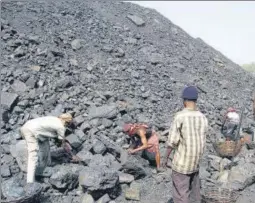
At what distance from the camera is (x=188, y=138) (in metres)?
4.52

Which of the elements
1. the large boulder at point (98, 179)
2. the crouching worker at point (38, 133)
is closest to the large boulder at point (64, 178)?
the large boulder at point (98, 179)

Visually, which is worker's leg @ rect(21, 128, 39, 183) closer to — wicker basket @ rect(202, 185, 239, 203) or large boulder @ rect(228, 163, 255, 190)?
wicker basket @ rect(202, 185, 239, 203)

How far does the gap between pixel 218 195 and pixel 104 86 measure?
5371mm

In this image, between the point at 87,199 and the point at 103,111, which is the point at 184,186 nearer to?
the point at 87,199

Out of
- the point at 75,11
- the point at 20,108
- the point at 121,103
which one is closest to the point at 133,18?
the point at 75,11

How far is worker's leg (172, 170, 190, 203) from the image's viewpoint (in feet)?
15.2

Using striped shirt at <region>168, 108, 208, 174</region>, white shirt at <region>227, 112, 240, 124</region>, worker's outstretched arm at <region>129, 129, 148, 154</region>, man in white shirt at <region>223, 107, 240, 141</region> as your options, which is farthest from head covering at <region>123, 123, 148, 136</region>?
striped shirt at <region>168, 108, 208, 174</region>

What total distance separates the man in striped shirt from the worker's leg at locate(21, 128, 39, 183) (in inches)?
101

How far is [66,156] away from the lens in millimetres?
7207

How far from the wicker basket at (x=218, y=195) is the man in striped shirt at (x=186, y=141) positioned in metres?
0.89

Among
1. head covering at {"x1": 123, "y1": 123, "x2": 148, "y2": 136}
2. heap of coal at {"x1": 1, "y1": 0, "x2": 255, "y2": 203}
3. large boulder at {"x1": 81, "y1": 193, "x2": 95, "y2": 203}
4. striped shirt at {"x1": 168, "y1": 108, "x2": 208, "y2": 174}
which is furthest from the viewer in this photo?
head covering at {"x1": 123, "y1": 123, "x2": 148, "y2": 136}

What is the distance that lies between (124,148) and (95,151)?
715 mm

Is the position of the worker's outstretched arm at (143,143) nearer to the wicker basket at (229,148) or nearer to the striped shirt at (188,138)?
the wicker basket at (229,148)

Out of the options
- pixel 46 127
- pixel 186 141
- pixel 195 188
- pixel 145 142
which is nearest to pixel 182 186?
pixel 195 188
